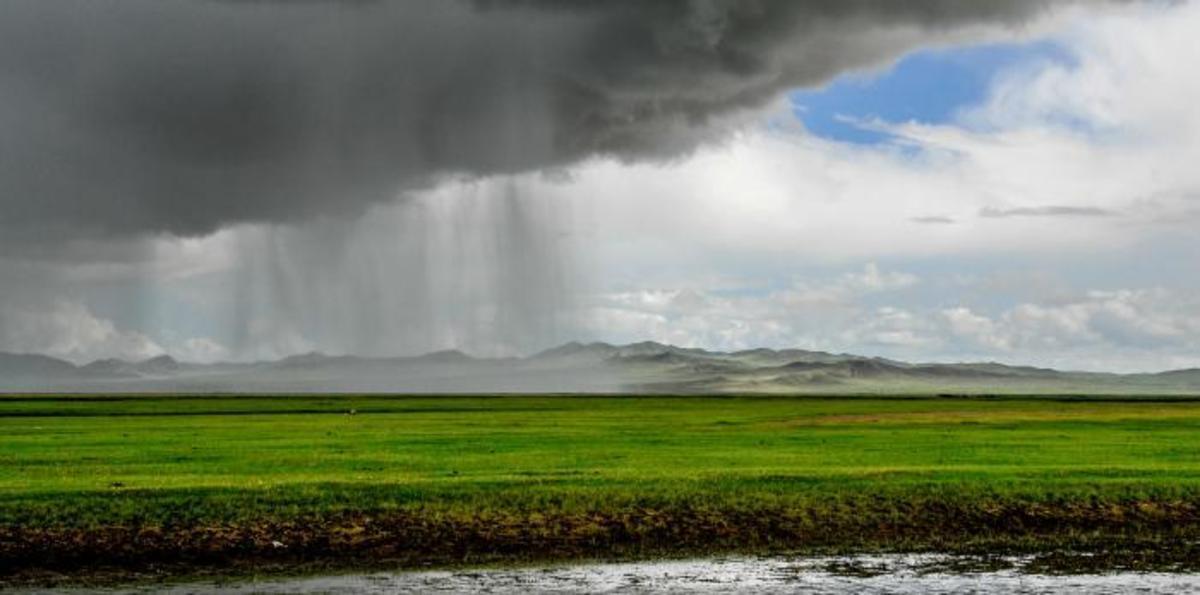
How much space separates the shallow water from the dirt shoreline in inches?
57.4

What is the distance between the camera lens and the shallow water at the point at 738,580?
25578mm

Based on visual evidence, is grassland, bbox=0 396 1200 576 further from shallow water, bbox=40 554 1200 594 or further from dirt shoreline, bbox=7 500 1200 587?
shallow water, bbox=40 554 1200 594

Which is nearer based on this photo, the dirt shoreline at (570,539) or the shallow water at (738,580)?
the shallow water at (738,580)

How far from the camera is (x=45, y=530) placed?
104ft

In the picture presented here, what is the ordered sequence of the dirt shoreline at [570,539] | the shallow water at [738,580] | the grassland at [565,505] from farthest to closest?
1. the grassland at [565,505]
2. the dirt shoreline at [570,539]
3. the shallow water at [738,580]

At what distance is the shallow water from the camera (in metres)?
25.6

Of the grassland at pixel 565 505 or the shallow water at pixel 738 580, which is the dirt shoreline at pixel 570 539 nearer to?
the grassland at pixel 565 505

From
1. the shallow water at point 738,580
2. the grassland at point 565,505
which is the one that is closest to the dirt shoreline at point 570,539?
the grassland at point 565,505

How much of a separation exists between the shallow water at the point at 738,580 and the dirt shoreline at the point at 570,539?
1458 mm

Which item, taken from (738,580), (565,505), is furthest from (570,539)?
(738,580)

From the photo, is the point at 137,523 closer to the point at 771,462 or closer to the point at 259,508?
the point at 259,508

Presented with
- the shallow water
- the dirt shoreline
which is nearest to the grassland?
the dirt shoreline

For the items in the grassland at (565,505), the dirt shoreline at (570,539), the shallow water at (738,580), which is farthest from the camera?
the grassland at (565,505)

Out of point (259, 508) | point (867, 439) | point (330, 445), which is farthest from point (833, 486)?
point (330, 445)
